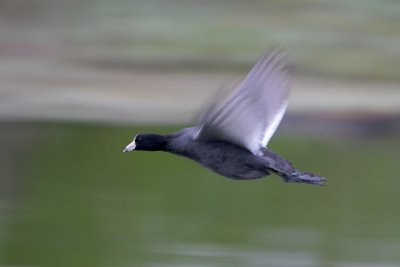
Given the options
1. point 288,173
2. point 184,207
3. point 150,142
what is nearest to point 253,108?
point 288,173

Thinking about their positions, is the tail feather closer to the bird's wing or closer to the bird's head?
the bird's wing

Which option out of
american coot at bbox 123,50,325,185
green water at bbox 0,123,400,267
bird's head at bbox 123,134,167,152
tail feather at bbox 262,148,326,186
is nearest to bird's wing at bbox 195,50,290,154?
american coot at bbox 123,50,325,185

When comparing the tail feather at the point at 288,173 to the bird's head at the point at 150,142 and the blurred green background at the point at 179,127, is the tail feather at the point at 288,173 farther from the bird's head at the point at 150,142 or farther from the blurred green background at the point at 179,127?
the blurred green background at the point at 179,127

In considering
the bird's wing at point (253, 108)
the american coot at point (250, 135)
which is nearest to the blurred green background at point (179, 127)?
the american coot at point (250, 135)

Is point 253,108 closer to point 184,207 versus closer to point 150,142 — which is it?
point 150,142

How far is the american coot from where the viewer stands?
24.5 ft

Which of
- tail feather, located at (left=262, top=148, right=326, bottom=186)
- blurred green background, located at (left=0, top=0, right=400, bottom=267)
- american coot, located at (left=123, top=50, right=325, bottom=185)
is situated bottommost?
tail feather, located at (left=262, top=148, right=326, bottom=186)

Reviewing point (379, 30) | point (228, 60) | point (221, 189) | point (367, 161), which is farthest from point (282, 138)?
point (379, 30)

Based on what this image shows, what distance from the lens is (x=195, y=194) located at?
1219 centimetres

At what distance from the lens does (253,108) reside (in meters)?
7.55

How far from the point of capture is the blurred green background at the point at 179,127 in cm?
1026

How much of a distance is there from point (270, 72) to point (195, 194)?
4367 millimetres

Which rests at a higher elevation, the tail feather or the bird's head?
the bird's head

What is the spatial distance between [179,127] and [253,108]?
27.9ft
